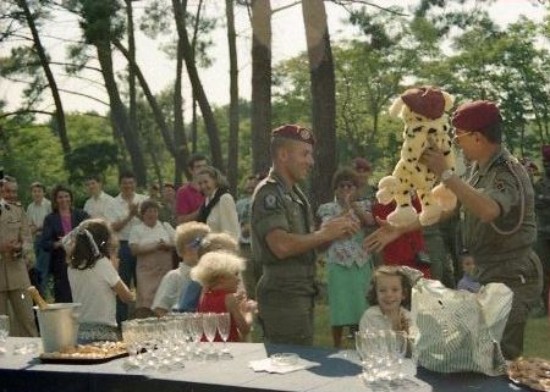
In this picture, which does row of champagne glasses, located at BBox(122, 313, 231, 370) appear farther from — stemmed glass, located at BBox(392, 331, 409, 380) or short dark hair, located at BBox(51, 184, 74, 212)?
short dark hair, located at BBox(51, 184, 74, 212)

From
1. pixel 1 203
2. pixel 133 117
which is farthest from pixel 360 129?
pixel 1 203

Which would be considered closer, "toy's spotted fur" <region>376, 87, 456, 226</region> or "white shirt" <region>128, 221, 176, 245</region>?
"toy's spotted fur" <region>376, 87, 456, 226</region>

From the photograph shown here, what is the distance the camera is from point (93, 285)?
15.4 feet

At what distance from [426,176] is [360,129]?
39.5 m

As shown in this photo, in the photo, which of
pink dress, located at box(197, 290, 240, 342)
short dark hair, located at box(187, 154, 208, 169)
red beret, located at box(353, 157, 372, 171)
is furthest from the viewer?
short dark hair, located at box(187, 154, 208, 169)

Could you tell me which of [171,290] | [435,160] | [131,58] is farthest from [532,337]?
[131,58]

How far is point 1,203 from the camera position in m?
6.68

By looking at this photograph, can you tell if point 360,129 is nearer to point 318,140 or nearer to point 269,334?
point 318,140

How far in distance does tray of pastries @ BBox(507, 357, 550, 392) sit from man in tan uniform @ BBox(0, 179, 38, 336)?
15.7 ft

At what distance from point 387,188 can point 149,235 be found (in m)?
4.39

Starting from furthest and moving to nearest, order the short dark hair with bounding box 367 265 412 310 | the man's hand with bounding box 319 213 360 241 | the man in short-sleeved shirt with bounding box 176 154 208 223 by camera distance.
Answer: the man in short-sleeved shirt with bounding box 176 154 208 223
the short dark hair with bounding box 367 265 412 310
the man's hand with bounding box 319 213 360 241

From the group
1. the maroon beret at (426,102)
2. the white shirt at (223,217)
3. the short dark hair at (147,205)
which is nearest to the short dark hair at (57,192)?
the short dark hair at (147,205)

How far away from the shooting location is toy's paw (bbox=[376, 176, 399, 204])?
10.8 feet

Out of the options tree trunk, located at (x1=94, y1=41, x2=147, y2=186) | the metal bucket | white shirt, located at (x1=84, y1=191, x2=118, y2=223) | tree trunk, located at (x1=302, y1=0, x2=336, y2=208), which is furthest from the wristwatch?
tree trunk, located at (x1=94, y1=41, x2=147, y2=186)
